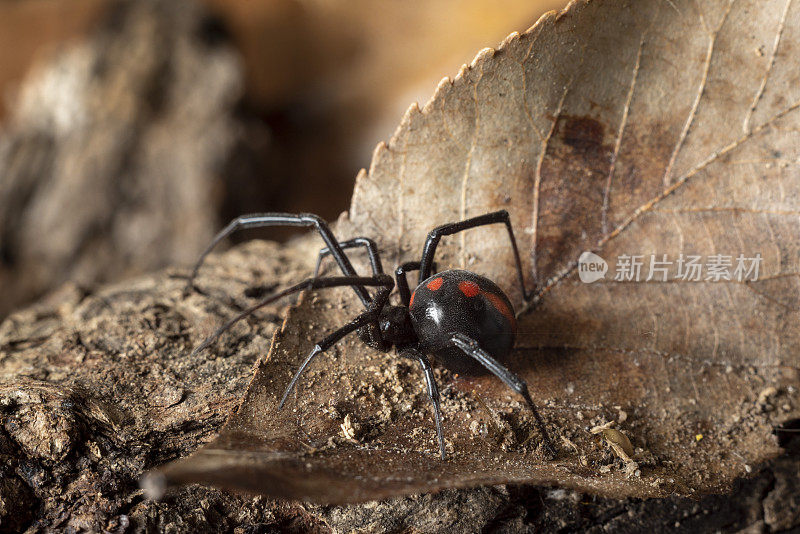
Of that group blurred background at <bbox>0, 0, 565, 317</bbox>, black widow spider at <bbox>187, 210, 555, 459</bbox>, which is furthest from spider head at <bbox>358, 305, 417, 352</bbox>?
blurred background at <bbox>0, 0, 565, 317</bbox>

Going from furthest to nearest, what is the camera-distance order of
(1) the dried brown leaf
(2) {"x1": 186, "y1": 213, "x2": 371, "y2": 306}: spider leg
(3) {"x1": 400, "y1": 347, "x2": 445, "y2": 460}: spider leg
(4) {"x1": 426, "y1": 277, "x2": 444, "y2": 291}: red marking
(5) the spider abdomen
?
(2) {"x1": 186, "y1": 213, "x2": 371, "y2": 306}: spider leg → (4) {"x1": 426, "y1": 277, "x2": 444, "y2": 291}: red marking → (5) the spider abdomen → (1) the dried brown leaf → (3) {"x1": 400, "y1": 347, "x2": 445, "y2": 460}: spider leg

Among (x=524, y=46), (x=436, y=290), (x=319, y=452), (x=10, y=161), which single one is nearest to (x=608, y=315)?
(x=436, y=290)

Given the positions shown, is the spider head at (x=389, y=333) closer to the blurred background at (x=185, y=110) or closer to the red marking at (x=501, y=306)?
the red marking at (x=501, y=306)

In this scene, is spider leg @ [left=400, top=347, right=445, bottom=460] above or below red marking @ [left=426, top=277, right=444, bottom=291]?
below

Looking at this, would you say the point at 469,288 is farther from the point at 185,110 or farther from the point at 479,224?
the point at 185,110

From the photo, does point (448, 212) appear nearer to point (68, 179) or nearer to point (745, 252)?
point (745, 252)

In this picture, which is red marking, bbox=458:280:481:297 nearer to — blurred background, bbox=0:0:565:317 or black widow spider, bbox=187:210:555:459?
black widow spider, bbox=187:210:555:459

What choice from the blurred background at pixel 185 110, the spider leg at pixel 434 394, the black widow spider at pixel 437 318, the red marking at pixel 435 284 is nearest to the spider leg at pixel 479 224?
the black widow spider at pixel 437 318

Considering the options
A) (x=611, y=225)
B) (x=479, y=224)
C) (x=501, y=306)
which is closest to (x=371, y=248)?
(x=479, y=224)
